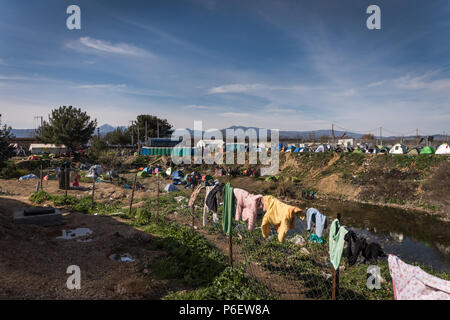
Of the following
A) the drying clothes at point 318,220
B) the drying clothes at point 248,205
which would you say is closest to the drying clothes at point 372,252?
the drying clothes at point 318,220

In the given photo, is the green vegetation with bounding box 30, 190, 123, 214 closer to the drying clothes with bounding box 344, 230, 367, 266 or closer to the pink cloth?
the drying clothes with bounding box 344, 230, 367, 266

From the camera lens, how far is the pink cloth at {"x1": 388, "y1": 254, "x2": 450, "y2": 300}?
3230mm

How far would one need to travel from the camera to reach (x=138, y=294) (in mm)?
4902

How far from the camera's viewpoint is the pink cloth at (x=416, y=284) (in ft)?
10.6

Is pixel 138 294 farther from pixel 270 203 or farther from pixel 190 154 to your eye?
pixel 190 154

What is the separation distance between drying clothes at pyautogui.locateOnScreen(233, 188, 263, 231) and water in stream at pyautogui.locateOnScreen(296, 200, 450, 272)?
3492 mm

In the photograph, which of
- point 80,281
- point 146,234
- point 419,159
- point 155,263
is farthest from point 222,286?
point 419,159

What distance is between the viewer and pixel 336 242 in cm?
438

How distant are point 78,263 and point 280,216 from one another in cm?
512

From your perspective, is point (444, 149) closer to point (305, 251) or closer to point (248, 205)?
point (305, 251)

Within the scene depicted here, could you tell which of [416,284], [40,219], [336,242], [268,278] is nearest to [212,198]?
[268,278]

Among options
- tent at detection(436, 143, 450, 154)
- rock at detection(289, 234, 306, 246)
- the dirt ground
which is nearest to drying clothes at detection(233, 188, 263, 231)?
the dirt ground

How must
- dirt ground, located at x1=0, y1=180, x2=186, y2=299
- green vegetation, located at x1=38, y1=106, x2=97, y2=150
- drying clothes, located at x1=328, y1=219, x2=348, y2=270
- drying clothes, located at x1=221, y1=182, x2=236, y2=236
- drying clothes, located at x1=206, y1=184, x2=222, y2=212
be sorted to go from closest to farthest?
1. drying clothes, located at x1=328, y1=219, x2=348, y2=270
2. dirt ground, located at x1=0, y1=180, x2=186, y2=299
3. drying clothes, located at x1=221, y1=182, x2=236, y2=236
4. drying clothes, located at x1=206, y1=184, x2=222, y2=212
5. green vegetation, located at x1=38, y1=106, x2=97, y2=150

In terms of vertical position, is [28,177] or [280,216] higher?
[280,216]
